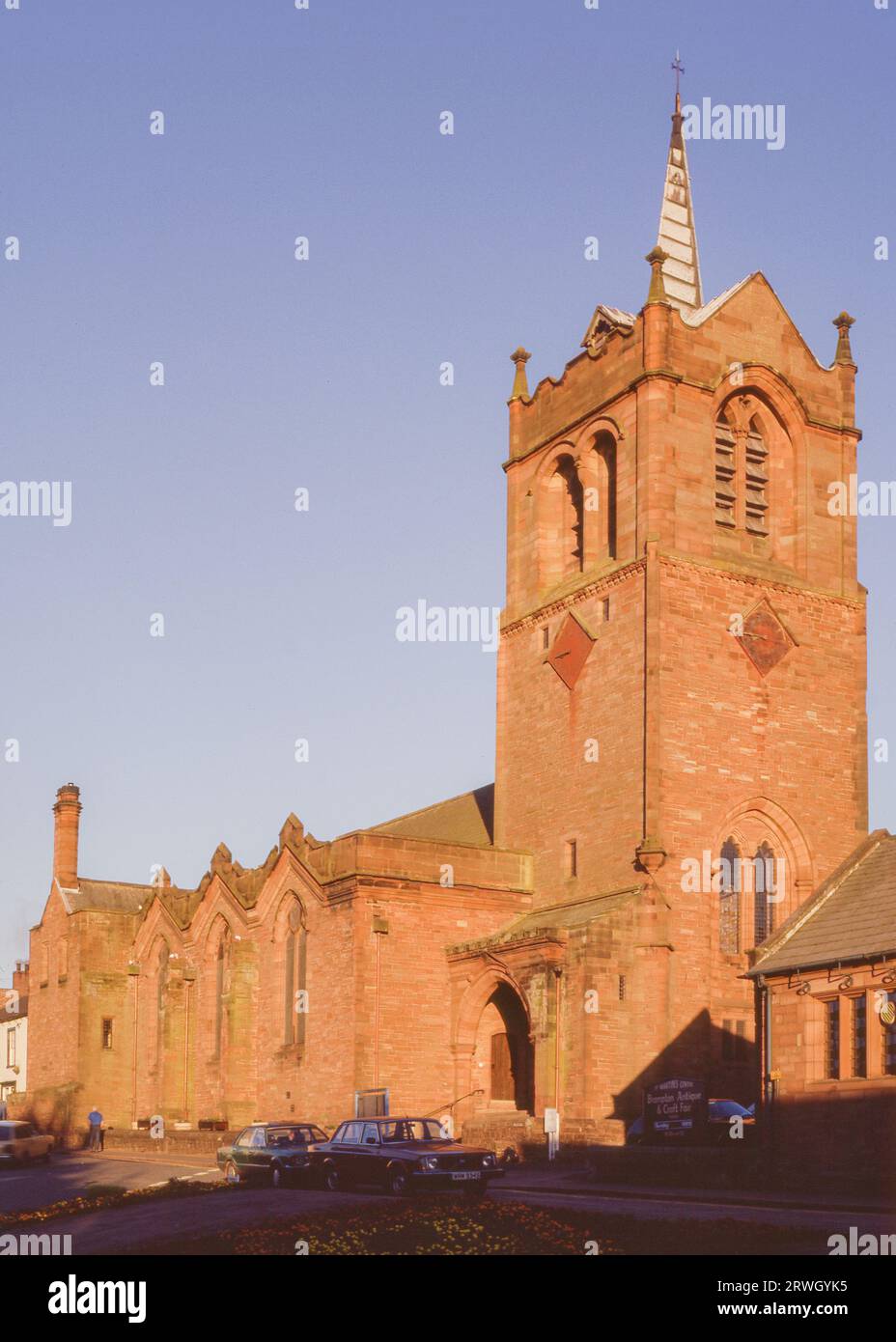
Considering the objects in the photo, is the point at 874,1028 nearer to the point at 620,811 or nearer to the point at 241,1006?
the point at 620,811

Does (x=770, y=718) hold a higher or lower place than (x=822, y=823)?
higher

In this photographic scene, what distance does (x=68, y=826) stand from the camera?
238 ft

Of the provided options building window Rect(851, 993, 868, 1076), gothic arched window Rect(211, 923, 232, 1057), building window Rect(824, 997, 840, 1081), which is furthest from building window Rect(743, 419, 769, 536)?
gothic arched window Rect(211, 923, 232, 1057)

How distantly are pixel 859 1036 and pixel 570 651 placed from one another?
59.9 ft

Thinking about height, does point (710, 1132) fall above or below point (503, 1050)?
below

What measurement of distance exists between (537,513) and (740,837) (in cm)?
1207

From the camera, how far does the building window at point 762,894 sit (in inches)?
1742

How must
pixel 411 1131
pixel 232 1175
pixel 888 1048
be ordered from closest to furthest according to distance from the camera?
pixel 411 1131
pixel 888 1048
pixel 232 1175

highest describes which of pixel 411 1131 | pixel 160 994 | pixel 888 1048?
pixel 888 1048

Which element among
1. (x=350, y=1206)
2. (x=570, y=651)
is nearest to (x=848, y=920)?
(x=350, y=1206)

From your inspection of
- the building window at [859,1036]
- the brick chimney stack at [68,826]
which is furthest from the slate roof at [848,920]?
the brick chimney stack at [68,826]

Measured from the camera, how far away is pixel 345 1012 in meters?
45.1

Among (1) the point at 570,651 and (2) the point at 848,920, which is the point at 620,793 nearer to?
(1) the point at 570,651

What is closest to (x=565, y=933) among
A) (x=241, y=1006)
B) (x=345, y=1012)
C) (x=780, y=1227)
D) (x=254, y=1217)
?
(x=345, y=1012)
